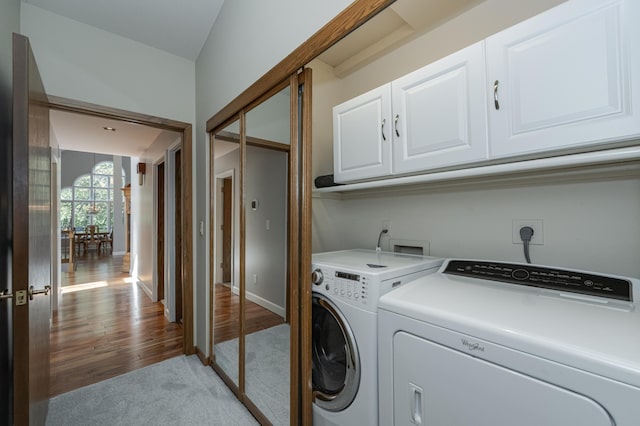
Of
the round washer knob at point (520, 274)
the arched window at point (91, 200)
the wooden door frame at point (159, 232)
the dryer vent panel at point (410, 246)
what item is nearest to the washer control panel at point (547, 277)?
the round washer knob at point (520, 274)

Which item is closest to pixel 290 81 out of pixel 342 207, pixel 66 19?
pixel 342 207

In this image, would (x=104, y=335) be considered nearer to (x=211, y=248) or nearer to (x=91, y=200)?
(x=211, y=248)

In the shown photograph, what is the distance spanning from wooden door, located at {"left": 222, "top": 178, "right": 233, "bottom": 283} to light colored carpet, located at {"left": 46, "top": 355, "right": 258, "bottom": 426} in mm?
807

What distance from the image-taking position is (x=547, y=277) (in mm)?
1101

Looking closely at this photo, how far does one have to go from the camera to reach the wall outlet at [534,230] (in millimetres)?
1270

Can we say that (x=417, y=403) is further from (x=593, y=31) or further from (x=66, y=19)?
(x=66, y=19)

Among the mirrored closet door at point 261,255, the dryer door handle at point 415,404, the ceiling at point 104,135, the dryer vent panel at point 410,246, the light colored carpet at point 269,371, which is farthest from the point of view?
the ceiling at point 104,135

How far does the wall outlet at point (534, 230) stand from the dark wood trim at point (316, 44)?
3.66ft

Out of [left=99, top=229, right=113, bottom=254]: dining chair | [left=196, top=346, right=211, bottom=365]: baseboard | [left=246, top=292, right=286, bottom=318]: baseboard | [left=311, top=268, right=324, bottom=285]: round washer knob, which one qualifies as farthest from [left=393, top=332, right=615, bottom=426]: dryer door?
[left=99, top=229, right=113, bottom=254]: dining chair

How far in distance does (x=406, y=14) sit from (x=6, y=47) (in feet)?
7.38

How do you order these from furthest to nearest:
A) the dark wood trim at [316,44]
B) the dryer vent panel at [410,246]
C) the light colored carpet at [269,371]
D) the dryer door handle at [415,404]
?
the dryer vent panel at [410,246] → the light colored carpet at [269,371] → the dark wood trim at [316,44] → the dryer door handle at [415,404]

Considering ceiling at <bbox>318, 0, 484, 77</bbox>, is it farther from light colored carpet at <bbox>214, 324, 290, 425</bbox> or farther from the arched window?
the arched window

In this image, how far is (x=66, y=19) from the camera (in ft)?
7.10

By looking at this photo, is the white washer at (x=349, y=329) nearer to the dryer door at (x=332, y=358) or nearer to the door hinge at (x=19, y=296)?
the dryer door at (x=332, y=358)
